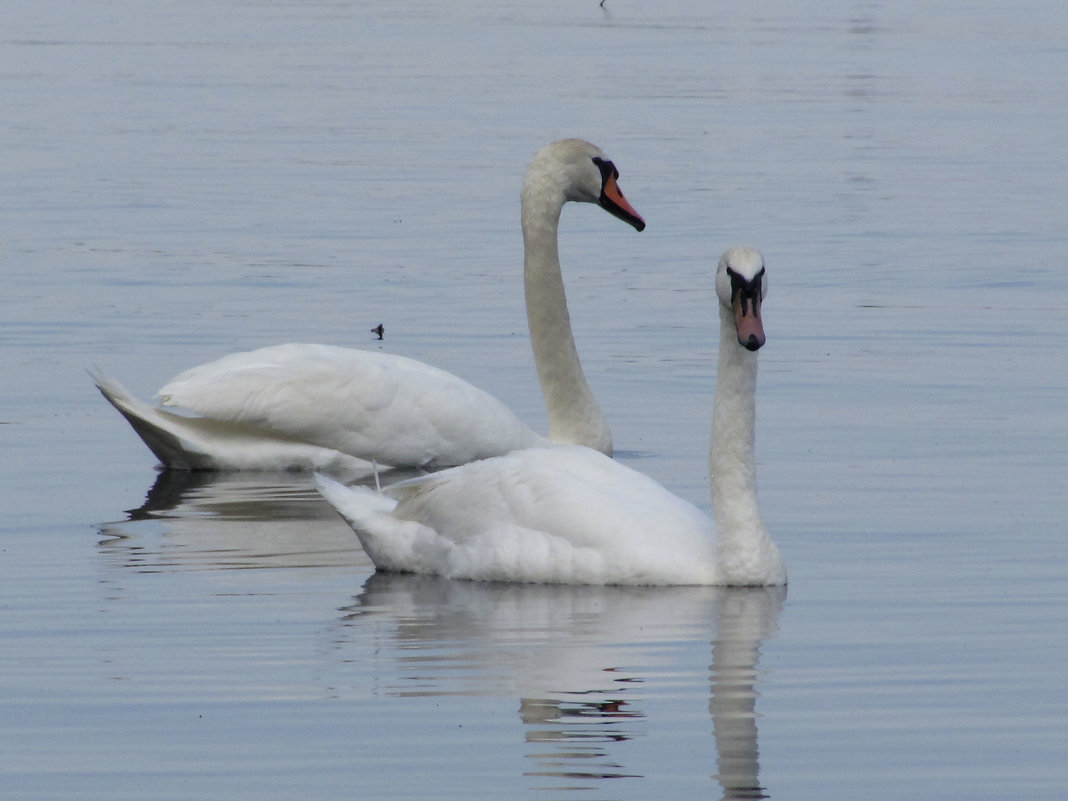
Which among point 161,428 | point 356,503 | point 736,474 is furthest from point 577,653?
point 161,428

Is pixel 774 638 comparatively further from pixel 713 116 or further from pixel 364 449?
pixel 713 116

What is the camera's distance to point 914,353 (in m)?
13.2

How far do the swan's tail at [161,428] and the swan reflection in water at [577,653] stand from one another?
212cm

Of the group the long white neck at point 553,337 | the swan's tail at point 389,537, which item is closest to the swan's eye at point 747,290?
the swan's tail at point 389,537

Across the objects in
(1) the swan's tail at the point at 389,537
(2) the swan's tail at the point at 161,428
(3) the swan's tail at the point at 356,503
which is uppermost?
(2) the swan's tail at the point at 161,428

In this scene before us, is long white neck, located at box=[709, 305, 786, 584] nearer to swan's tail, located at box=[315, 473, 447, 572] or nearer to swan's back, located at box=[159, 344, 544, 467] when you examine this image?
swan's tail, located at box=[315, 473, 447, 572]

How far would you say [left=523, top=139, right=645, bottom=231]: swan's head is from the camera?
11852 mm

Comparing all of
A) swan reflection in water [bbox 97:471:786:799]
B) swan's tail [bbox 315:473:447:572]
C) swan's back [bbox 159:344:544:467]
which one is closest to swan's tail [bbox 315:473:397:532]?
swan's tail [bbox 315:473:447:572]

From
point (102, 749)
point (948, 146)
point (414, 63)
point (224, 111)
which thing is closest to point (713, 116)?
point (948, 146)

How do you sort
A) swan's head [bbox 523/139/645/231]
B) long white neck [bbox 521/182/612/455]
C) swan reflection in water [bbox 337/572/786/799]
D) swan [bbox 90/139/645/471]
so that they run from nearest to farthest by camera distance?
1. swan reflection in water [bbox 337/572/786/799]
2. swan [bbox 90/139/645/471]
3. long white neck [bbox 521/182/612/455]
4. swan's head [bbox 523/139/645/231]

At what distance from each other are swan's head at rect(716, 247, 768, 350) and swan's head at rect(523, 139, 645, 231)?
11.7 feet

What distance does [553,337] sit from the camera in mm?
11625

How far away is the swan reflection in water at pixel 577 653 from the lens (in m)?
6.27

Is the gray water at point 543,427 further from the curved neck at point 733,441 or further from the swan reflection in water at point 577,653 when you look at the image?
the curved neck at point 733,441
